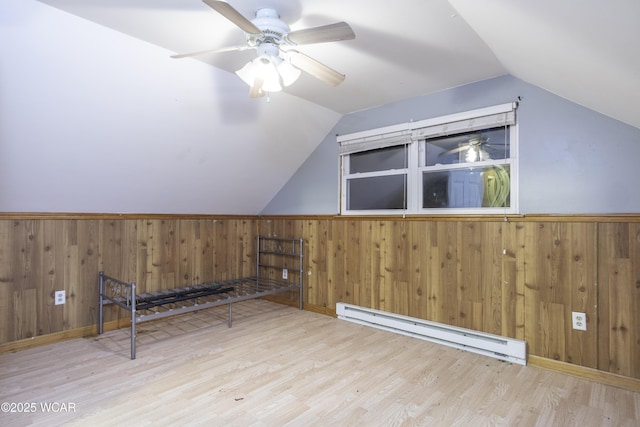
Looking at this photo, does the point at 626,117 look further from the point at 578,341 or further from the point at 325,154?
the point at 325,154

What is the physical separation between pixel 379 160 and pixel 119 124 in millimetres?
2343

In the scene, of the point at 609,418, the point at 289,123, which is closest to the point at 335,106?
the point at 289,123

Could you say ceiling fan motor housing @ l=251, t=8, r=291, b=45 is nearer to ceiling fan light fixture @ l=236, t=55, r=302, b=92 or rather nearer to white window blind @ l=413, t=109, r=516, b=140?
ceiling fan light fixture @ l=236, t=55, r=302, b=92

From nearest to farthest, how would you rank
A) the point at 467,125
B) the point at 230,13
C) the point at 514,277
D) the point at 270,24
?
the point at 230,13, the point at 270,24, the point at 514,277, the point at 467,125

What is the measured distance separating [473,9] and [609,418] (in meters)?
2.29

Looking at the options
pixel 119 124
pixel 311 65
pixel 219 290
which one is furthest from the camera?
pixel 219 290

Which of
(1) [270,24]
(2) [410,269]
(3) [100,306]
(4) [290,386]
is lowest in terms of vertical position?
(4) [290,386]

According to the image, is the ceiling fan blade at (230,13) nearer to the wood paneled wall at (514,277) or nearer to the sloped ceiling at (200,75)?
the sloped ceiling at (200,75)

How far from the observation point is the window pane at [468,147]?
8.78 feet

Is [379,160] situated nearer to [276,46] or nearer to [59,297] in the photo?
[276,46]

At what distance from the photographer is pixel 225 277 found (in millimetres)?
4230

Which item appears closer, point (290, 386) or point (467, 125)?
point (290, 386)

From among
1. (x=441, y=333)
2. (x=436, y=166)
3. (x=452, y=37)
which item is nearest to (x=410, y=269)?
(x=441, y=333)

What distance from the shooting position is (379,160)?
3.48 meters
